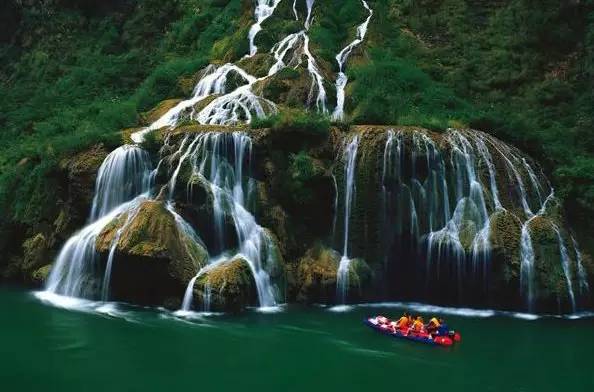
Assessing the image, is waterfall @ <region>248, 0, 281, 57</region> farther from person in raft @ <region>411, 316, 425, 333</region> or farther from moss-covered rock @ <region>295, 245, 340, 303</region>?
person in raft @ <region>411, 316, 425, 333</region>

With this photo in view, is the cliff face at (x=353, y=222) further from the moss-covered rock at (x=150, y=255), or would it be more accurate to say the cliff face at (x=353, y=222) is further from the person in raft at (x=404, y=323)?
the person in raft at (x=404, y=323)

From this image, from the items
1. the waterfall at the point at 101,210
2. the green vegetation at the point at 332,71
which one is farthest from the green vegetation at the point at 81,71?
the waterfall at the point at 101,210

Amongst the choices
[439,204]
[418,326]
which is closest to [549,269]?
[439,204]

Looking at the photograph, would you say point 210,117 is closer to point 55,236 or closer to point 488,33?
point 55,236

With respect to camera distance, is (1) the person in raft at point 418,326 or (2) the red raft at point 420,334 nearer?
(2) the red raft at point 420,334

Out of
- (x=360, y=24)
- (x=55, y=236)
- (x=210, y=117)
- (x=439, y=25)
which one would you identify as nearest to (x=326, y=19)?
(x=360, y=24)

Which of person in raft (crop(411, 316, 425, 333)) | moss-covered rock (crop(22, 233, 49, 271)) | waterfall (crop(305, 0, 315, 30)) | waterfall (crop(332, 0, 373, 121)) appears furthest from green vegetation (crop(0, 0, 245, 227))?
person in raft (crop(411, 316, 425, 333))
